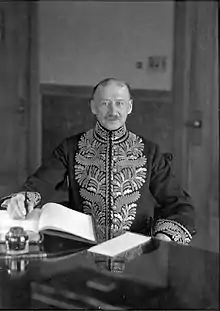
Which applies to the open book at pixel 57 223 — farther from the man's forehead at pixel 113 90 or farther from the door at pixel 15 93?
the door at pixel 15 93

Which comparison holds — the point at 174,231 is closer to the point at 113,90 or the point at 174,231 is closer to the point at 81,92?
the point at 113,90

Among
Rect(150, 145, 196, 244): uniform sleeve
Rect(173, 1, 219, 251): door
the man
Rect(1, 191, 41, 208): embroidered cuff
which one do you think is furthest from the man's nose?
Rect(173, 1, 219, 251): door

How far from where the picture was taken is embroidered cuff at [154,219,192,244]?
3.64ft

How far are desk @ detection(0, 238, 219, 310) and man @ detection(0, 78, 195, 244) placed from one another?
0.15m

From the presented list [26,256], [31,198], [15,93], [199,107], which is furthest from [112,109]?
[15,93]

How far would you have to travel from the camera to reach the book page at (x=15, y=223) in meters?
1.04

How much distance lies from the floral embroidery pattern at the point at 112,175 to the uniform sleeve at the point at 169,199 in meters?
0.03

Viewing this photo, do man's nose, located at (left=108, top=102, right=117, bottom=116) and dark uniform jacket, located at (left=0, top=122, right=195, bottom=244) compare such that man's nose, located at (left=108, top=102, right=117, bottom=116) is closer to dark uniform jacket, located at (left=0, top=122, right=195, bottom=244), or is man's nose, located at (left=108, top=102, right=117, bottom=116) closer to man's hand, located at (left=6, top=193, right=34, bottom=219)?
dark uniform jacket, located at (left=0, top=122, right=195, bottom=244)

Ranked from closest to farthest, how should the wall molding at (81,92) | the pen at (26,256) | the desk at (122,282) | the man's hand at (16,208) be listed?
the desk at (122,282), the pen at (26,256), the man's hand at (16,208), the wall molding at (81,92)

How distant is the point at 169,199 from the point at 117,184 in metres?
0.12

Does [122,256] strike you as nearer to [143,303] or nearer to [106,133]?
[143,303]

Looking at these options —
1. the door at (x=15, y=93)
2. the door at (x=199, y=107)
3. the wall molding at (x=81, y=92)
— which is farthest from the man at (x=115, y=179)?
the door at (x=15, y=93)

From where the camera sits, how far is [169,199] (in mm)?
1164

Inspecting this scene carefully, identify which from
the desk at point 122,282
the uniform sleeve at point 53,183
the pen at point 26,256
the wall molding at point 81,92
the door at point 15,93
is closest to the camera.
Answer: the desk at point 122,282
